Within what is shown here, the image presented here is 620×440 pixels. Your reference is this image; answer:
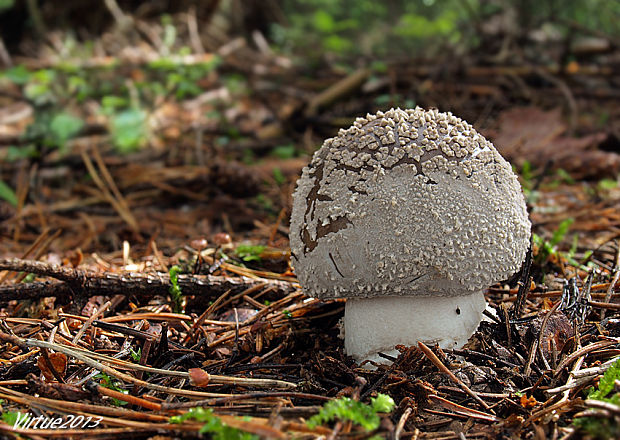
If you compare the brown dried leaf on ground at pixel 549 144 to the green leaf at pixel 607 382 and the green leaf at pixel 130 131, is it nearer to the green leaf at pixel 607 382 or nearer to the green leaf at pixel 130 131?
the green leaf at pixel 607 382

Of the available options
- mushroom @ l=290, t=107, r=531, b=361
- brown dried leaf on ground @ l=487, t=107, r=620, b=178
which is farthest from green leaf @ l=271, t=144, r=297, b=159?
mushroom @ l=290, t=107, r=531, b=361

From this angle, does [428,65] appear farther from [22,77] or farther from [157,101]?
[22,77]

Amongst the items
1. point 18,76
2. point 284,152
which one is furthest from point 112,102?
point 284,152

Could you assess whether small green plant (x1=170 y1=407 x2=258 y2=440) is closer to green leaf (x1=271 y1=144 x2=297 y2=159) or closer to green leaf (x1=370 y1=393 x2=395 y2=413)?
green leaf (x1=370 y1=393 x2=395 y2=413)

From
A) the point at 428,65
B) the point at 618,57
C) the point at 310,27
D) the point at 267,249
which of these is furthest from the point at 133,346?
the point at 310,27

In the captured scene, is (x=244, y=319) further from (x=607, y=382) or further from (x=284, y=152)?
(x=284, y=152)
